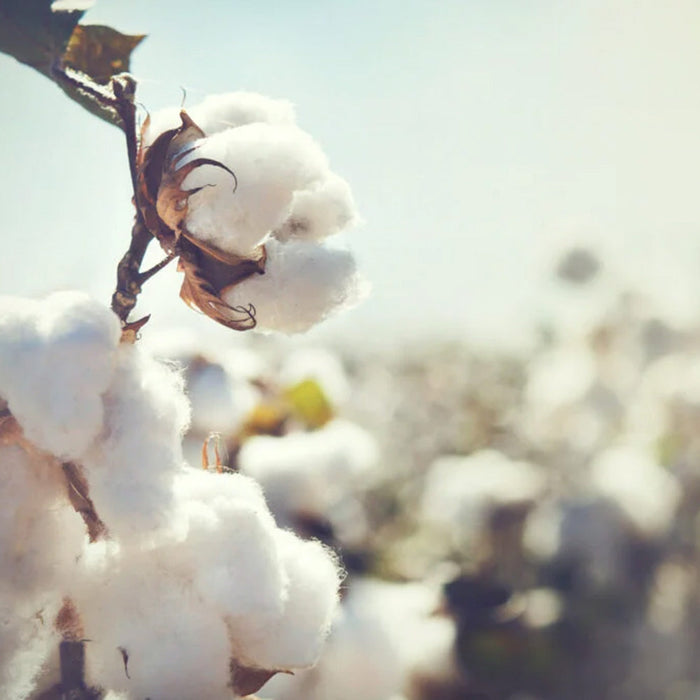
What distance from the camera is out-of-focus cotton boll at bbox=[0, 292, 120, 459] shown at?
1.41 feet

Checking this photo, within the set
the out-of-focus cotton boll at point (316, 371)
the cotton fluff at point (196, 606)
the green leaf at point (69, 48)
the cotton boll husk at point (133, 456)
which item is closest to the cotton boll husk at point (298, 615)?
the cotton fluff at point (196, 606)

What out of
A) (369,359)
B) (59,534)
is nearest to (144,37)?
(59,534)

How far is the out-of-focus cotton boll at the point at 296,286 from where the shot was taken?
1.76 feet

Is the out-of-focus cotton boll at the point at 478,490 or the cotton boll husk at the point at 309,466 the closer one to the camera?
the cotton boll husk at the point at 309,466

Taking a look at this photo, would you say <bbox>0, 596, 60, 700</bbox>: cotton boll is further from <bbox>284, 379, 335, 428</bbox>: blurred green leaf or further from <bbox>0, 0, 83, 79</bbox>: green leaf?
<bbox>284, 379, 335, 428</bbox>: blurred green leaf

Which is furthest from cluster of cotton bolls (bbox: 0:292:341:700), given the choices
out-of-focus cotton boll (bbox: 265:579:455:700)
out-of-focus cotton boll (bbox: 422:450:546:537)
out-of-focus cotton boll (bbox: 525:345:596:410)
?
out-of-focus cotton boll (bbox: 525:345:596:410)

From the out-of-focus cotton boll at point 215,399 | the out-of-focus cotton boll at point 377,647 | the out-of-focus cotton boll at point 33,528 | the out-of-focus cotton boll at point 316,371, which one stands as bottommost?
the out-of-focus cotton boll at point 377,647

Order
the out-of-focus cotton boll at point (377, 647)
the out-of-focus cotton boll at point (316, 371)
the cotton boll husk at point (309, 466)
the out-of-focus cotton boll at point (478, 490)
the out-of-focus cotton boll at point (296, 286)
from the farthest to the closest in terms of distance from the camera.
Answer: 1. the out-of-focus cotton boll at point (316, 371)
2. the out-of-focus cotton boll at point (478, 490)
3. the cotton boll husk at point (309, 466)
4. the out-of-focus cotton boll at point (377, 647)
5. the out-of-focus cotton boll at point (296, 286)

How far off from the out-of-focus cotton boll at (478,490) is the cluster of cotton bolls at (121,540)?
0.59m

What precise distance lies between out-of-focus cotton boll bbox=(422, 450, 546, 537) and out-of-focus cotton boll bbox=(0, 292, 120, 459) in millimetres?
783

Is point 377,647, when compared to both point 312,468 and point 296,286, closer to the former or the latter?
point 312,468

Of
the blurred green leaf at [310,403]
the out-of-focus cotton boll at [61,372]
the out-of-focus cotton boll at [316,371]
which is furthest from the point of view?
the out-of-focus cotton boll at [316,371]

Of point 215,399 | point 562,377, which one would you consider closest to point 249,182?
point 215,399

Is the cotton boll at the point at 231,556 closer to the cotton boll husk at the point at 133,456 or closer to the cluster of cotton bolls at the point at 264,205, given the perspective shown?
the cotton boll husk at the point at 133,456
